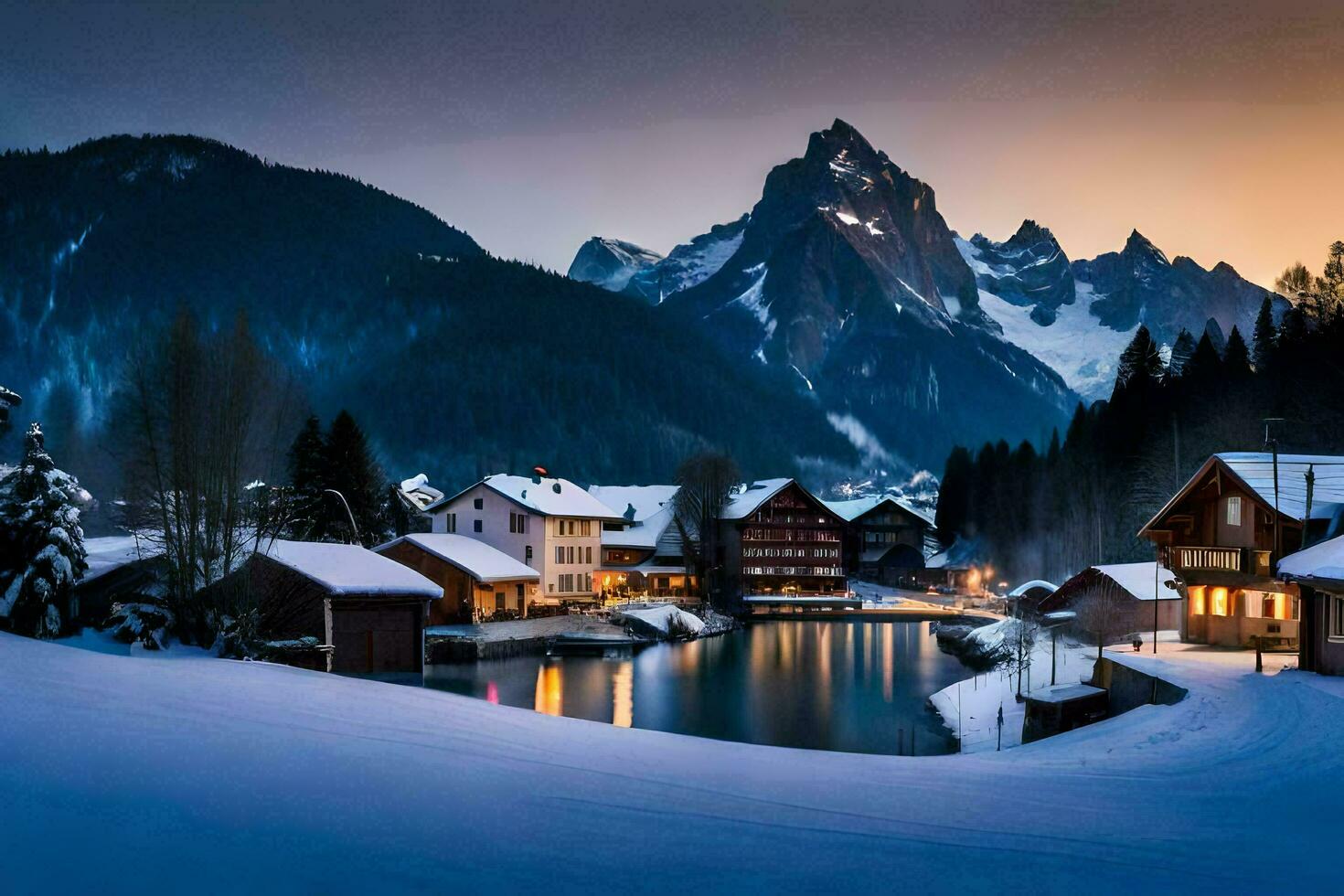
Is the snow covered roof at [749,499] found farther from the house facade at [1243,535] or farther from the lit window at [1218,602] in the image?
the lit window at [1218,602]

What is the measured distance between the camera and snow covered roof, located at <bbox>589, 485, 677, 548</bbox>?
271 feet

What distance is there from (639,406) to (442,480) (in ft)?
160

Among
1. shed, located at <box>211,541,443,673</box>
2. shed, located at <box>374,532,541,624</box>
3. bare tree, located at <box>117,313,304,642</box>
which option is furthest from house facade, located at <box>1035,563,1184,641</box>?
bare tree, located at <box>117,313,304,642</box>

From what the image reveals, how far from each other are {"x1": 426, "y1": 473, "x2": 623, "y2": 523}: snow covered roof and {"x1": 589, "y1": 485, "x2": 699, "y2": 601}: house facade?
4.11 m

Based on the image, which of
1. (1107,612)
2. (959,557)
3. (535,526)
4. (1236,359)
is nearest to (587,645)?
(535,526)

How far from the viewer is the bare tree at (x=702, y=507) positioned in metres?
84.4

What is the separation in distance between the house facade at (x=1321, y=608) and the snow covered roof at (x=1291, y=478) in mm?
5205

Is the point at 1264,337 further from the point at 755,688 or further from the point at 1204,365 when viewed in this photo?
the point at 755,688

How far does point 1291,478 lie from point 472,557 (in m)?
40.8

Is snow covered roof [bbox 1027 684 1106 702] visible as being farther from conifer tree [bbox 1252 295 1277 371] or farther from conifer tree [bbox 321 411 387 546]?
conifer tree [bbox 1252 295 1277 371]

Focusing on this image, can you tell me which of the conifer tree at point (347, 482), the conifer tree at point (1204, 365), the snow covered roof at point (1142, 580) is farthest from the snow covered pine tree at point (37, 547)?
the conifer tree at point (1204, 365)

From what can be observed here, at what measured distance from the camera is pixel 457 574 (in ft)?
191

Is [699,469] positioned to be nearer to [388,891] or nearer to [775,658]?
[775,658]

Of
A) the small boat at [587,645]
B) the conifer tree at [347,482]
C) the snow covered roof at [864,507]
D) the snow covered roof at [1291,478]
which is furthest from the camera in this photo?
the snow covered roof at [864,507]
